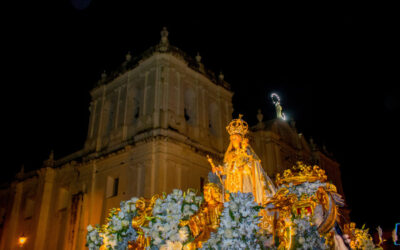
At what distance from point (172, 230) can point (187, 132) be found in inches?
691

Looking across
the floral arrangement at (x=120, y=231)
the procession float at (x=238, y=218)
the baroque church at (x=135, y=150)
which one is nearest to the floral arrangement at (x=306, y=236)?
the procession float at (x=238, y=218)

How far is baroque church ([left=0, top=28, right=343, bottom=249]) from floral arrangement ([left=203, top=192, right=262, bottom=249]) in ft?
46.0

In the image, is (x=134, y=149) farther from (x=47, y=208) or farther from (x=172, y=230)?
(x=172, y=230)

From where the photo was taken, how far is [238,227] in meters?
6.32

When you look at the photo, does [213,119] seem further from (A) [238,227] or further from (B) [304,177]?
(A) [238,227]

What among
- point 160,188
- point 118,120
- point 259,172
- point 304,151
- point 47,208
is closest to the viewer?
point 259,172

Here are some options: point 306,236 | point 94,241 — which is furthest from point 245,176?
point 94,241

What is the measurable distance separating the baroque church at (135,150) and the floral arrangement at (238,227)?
1402cm

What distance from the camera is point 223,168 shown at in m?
11.1

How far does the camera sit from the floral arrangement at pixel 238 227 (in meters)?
6.23

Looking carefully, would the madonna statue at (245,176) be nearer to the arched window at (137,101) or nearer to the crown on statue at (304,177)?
the crown on statue at (304,177)

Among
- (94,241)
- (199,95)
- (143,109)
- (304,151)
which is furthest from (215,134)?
(94,241)

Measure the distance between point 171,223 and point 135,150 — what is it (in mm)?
16113

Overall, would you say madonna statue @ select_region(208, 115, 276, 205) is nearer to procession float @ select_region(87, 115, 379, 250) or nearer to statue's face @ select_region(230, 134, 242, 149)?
procession float @ select_region(87, 115, 379, 250)
